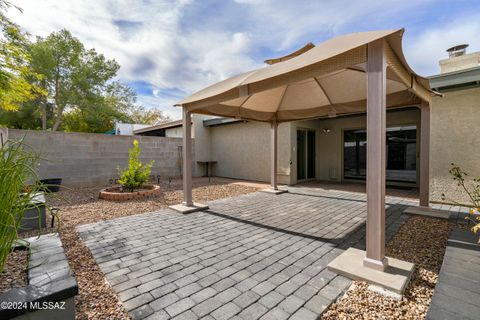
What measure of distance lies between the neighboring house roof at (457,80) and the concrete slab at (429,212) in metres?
2.69

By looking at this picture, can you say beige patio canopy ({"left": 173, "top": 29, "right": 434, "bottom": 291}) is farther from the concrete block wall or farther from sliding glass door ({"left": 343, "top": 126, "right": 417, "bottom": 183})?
the concrete block wall

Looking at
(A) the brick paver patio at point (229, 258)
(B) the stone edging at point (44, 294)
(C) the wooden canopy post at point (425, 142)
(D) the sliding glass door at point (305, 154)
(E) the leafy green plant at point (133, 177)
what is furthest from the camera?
(D) the sliding glass door at point (305, 154)

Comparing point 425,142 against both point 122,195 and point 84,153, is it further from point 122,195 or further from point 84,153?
point 84,153

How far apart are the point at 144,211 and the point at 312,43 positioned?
540 cm

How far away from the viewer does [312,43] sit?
5.04 metres

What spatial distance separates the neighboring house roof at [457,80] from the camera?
14.6 feet

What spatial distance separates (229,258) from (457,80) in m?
5.80

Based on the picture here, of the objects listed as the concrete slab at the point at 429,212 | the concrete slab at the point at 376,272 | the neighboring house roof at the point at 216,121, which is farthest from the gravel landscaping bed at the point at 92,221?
the concrete slab at the point at 429,212

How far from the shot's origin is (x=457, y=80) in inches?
183

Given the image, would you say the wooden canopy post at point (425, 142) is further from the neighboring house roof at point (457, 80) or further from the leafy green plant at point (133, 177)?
the leafy green plant at point (133, 177)

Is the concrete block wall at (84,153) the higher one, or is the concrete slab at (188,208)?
the concrete block wall at (84,153)

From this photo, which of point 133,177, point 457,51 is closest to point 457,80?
point 457,51

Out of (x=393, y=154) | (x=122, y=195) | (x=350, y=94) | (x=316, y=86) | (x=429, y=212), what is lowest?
(x=429, y=212)

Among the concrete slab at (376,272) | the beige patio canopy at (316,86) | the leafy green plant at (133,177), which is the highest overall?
the beige patio canopy at (316,86)
